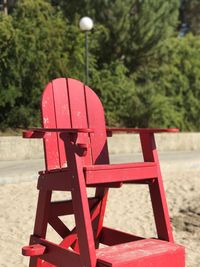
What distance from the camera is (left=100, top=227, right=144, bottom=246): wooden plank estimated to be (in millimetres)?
3945

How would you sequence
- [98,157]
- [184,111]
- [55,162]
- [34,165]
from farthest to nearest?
1. [184,111]
2. [34,165]
3. [98,157]
4. [55,162]

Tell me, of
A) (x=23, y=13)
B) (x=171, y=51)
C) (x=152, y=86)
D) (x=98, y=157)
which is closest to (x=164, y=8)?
(x=171, y=51)

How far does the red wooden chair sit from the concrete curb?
7.95 m

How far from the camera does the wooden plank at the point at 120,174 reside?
3254 mm

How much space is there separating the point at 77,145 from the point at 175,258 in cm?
91

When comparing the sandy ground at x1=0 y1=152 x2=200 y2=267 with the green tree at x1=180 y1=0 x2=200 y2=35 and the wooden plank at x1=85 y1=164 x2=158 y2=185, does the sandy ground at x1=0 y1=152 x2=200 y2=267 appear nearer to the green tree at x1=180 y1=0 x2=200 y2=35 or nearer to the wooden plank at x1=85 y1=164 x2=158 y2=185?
the wooden plank at x1=85 y1=164 x2=158 y2=185

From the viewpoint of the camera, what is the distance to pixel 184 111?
19797 mm

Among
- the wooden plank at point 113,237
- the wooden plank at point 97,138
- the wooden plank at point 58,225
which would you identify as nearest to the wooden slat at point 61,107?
the wooden plank at point 97,138

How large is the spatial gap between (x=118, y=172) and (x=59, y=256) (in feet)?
2.09

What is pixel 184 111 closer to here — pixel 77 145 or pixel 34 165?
pixel 34 165

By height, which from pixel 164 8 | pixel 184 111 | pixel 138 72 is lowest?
pixel 184 111

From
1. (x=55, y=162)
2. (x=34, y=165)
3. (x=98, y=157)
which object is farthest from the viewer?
(x=34, y=165)

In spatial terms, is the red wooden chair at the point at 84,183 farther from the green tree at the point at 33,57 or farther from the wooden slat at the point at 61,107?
the green tree at the point at 33,57

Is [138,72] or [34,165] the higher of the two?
[138,72]
